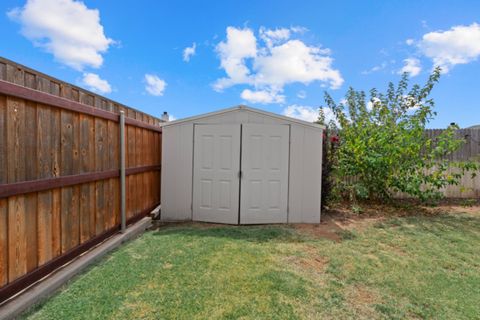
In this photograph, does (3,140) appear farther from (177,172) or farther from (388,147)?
(388,147)

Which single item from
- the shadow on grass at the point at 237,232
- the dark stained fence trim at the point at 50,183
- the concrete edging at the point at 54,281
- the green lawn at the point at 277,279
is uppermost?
the dark stained fence trim at the point at 50,183

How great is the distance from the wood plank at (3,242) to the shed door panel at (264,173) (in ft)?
11.0

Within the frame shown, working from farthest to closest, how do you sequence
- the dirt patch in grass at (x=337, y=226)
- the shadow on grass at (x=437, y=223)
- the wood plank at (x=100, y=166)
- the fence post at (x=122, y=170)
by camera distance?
the shadow on grass at (x=437, y=223), the dirt patch in grass at (x=337, y=226), the fence post at (x=122, y=170), the wood plank at (x=100, y=166)

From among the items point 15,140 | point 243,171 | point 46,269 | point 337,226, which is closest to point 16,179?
point 15,140

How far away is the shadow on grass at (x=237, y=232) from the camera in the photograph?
12.9 ft

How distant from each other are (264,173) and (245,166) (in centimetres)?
39

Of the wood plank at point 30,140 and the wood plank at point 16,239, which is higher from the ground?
the wood plank at point 30,140

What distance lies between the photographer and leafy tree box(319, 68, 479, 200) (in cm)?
566

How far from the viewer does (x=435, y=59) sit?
6.07 meters

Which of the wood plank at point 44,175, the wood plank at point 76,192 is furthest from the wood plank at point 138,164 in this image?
the wood plank at point 44,175

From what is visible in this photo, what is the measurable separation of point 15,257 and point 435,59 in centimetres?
834

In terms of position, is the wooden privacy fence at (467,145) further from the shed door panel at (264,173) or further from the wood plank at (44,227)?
the wood plank at (44,227)

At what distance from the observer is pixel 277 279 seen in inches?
101

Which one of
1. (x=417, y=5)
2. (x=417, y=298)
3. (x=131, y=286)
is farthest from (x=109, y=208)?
(x=417, y=5)
